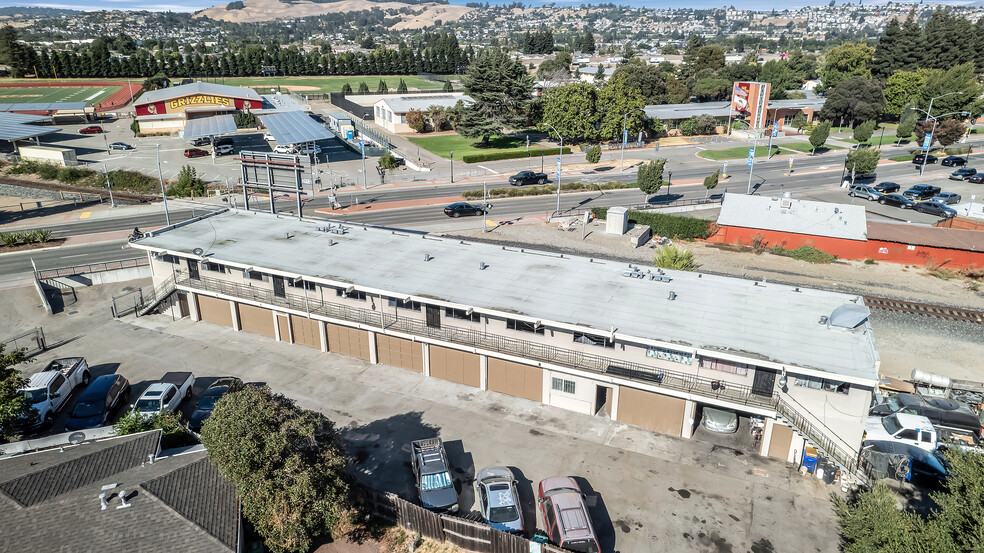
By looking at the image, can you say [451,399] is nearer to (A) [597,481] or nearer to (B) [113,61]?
(A) [597,481]

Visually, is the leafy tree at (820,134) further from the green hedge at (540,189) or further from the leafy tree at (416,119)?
the leafy tree at (416,119)

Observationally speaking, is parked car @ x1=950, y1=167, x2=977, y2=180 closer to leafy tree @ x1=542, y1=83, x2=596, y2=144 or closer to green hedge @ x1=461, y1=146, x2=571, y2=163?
leafy tree @ x1=542, y1=83, x2=596, y2=144

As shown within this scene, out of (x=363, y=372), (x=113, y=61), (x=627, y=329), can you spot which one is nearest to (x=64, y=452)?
(x=363, y=372)

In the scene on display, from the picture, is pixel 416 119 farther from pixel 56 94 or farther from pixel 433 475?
pixel 56 94

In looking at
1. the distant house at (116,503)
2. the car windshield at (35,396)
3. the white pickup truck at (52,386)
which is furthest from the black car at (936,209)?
the car windshield at (35,396)

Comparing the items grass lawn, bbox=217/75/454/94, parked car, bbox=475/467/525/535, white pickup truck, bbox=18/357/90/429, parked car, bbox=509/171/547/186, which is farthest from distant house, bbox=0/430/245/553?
grass lawn, bbox=217/75/454/94

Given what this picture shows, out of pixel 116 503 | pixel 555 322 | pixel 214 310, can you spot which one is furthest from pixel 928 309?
pixel 214 310
